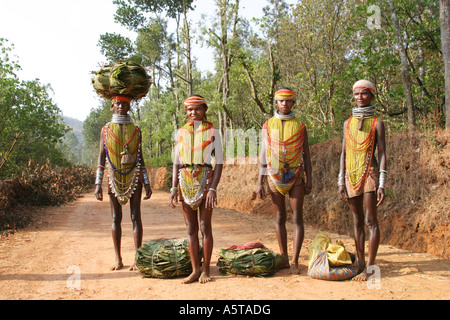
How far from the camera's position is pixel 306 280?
4348 millimetres

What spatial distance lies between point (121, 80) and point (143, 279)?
2534mm

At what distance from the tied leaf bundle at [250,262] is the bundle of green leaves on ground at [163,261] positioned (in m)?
0.45

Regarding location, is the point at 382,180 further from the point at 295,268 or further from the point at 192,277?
the point at 192,277

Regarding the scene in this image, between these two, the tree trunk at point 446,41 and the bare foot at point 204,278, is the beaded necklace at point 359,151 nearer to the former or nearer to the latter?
the bare foot at point 204,278

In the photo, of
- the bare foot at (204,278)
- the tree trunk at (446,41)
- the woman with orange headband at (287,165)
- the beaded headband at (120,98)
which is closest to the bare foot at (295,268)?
the woman with orange headband at (287,165)

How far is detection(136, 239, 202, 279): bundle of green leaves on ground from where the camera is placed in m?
4.54

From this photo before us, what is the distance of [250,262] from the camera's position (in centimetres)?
455

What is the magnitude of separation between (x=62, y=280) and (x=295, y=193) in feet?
9.64

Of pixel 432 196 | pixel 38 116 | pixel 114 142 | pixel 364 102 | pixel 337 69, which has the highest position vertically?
pixel 337 69

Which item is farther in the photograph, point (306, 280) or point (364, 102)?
point (364, 102)

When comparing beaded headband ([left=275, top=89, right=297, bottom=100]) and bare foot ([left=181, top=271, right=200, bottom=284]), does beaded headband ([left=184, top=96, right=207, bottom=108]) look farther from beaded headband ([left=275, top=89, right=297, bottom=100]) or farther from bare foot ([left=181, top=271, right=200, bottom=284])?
bare foot ([left=181, top=271, right=200, bottom=284])

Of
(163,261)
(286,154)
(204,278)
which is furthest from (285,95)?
(163,261)

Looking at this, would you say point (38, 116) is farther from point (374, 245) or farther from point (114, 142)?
point (374, 245)
